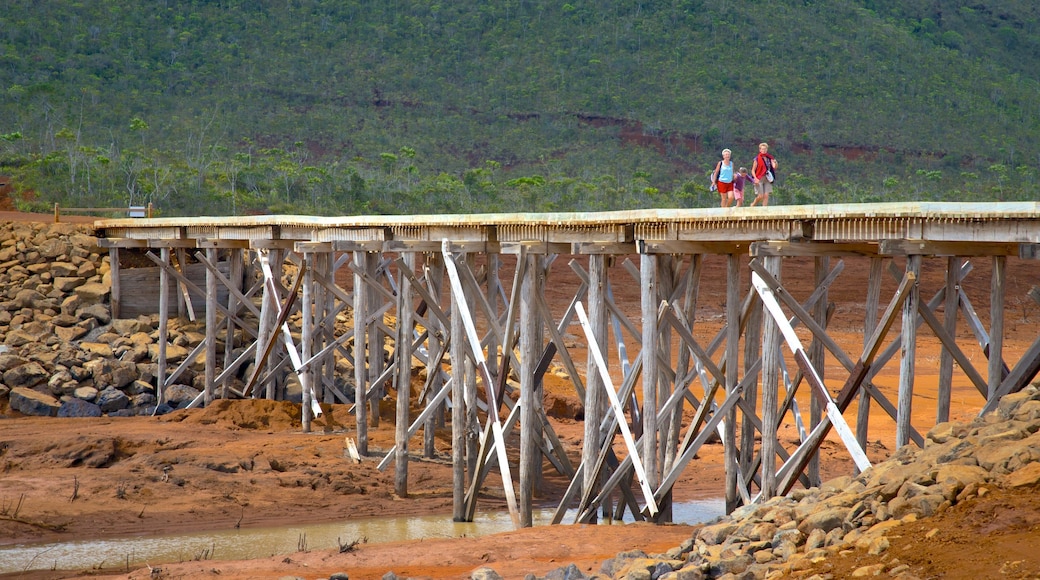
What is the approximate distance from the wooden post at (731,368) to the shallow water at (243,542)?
6.60 ft

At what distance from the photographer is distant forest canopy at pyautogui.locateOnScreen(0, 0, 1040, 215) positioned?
1522 inches

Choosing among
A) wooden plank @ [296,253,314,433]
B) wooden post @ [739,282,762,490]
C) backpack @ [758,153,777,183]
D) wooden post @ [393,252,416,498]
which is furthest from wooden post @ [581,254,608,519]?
wooden plank @ [296,253,314,433]

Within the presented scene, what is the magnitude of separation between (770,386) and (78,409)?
11.0 m

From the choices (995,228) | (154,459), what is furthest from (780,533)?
(154,459)

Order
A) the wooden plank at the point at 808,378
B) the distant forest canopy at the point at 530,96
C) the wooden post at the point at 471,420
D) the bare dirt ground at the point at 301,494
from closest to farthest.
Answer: the bare dirt ground at the point at 301,494 → the wooden plank at the point at 808,378 → the wooden post at the point at 471,420 → the distant forest canopy at the point at 530,96

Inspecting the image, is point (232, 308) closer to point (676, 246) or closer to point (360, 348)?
point (360, 348)

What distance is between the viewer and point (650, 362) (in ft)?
30.5

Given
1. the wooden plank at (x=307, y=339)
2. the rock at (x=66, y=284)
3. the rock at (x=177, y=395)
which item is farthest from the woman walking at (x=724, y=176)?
the rock at (x=66, y=284)

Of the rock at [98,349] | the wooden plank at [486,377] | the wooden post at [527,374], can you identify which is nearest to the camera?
the wooden plank at [486,377]

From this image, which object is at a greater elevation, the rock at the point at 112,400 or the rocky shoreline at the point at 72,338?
the rocky shoreline at the point at 72,338

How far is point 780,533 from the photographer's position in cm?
625

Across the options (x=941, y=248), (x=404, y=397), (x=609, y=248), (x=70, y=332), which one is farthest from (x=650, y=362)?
(x=70, y=332)

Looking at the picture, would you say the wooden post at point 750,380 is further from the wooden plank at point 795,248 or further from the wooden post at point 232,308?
the wooden post at point 232,308

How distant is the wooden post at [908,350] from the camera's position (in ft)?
25.2
